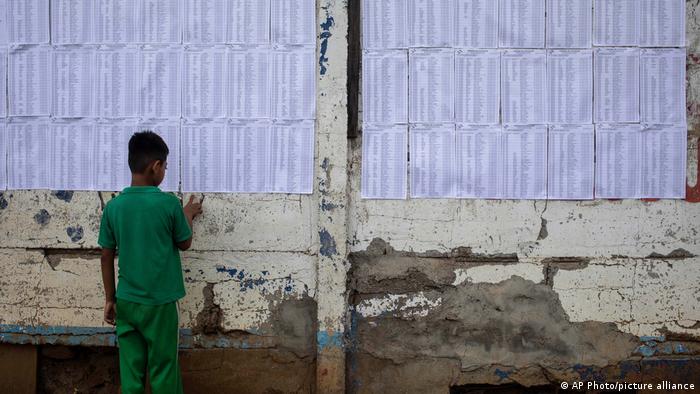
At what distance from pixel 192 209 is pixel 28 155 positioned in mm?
1124

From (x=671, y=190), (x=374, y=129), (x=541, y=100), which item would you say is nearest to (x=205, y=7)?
(x=374, y=129)

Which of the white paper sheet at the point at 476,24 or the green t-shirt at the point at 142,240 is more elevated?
the white paper sheet at the point at 476,24

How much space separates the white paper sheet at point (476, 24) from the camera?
383cm

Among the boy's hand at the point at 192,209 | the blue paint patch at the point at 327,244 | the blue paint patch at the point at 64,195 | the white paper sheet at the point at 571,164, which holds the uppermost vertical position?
the white paper sheet at the point at 571,164

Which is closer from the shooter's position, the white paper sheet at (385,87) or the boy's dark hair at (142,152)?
the boy's dark hair at (142,152)

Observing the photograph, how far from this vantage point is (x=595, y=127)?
3826mm

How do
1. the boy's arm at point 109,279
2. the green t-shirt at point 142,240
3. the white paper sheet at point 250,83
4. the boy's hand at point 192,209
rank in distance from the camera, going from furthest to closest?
the white paper sheet at point 250,83, the boy's hand at point 192,209, the boy's arm at point 109,279, the green t-shirt at point 142,240

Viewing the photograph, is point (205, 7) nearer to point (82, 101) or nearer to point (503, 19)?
point (82, 101)

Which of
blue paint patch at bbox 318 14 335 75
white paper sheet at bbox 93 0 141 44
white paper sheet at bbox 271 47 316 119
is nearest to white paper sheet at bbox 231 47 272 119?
white paper sheet at bbox 271 47 316 119

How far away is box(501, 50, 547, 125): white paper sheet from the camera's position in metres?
3.83

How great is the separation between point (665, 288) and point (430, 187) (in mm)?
1552

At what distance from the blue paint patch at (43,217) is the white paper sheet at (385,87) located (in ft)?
6.73

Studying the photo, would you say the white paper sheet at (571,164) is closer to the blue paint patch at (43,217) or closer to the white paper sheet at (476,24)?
the white paper sheet at (476,24)

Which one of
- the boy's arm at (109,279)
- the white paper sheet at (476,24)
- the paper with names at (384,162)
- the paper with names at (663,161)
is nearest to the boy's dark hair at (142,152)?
the boy's arm at (109,279)
